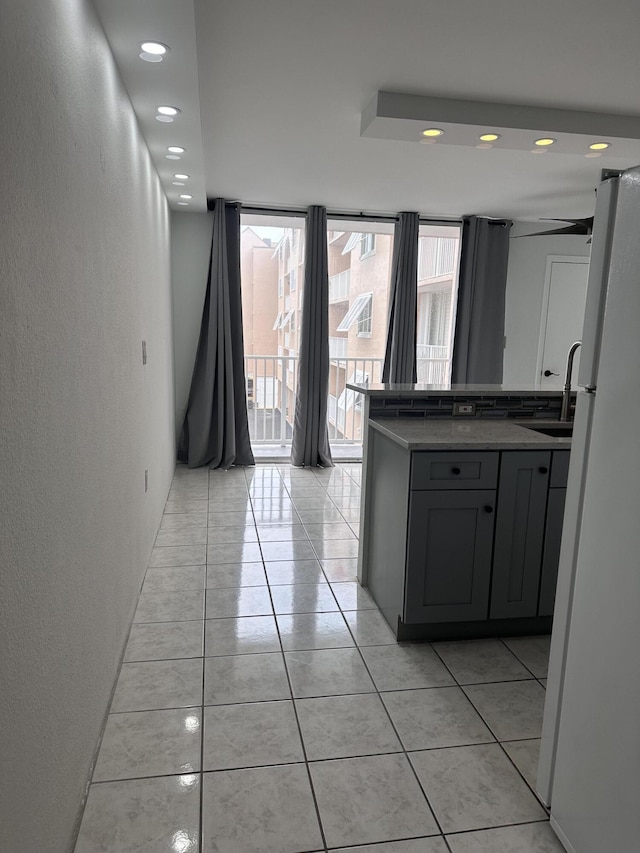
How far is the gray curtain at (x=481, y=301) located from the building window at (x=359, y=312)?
4.72ft

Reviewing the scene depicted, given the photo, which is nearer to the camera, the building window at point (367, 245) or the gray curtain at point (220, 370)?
the gray curtain at point (220, 370)

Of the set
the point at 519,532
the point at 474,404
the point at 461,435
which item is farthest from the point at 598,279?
the point at 474,404

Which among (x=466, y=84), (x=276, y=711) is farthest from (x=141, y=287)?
(x=276, y=711)

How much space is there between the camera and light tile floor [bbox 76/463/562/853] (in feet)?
5.30

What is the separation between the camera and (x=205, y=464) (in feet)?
18.8

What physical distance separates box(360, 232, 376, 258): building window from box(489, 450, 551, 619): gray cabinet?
16.6 ft

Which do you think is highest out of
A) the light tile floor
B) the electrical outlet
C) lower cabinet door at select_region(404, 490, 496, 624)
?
→ the electrical outlet

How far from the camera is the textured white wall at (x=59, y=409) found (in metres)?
1.13

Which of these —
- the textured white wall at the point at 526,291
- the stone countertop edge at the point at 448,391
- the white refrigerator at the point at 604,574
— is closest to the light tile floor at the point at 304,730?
the white refrigerator at the point at 604,574

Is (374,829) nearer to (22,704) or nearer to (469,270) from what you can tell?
(22,704)

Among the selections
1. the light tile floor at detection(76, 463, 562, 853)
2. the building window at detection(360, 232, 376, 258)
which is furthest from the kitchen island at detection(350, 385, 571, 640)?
the building window at detection(360, 232, 376, 258)

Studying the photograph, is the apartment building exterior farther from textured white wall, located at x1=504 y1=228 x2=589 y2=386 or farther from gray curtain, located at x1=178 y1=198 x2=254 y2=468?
textured white wall, located at x1=504 y1=228 x2=589 y2=386

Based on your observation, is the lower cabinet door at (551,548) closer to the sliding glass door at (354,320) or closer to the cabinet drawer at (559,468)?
the cabinet drawer at (559,468)

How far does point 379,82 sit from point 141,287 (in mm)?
1579
